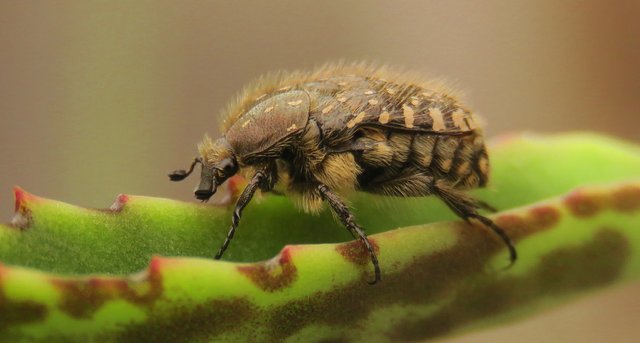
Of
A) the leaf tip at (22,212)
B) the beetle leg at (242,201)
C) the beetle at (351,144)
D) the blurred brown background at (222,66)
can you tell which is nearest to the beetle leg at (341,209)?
the beetle at (351,144)

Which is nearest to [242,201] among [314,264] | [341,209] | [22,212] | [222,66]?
[341,209]

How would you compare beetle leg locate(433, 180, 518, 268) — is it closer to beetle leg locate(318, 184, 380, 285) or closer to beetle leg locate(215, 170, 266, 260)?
beetle leg locate(318, 184, 380, 285)

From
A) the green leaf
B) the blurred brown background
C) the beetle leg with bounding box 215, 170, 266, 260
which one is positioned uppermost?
the green leaf

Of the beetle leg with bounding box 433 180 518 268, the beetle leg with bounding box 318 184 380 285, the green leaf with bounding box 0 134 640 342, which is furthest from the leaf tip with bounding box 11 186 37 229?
the beetle leg with bounding box 433 180 518 268

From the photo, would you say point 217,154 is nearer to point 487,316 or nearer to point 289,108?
point 289,108

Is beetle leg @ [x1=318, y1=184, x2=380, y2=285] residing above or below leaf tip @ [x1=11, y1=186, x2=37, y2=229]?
below

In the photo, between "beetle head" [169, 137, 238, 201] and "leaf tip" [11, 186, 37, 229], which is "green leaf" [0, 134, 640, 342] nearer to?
"leaf tip" [11, 186, 37, 229]

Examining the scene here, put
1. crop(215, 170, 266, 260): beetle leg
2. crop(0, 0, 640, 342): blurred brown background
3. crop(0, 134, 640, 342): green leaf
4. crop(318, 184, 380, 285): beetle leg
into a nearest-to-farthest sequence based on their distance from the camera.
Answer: crop(0, 134, 640, 342): green leaf, crop(215, 170, 266, 260): beetle leg, crop(318, 184, 380, 285): beetle leg, crop(0, 0, 640, 342): blurred brown background

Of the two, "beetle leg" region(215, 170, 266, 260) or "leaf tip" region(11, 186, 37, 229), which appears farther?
"beetle leg" region(215, 170, 266, 260)

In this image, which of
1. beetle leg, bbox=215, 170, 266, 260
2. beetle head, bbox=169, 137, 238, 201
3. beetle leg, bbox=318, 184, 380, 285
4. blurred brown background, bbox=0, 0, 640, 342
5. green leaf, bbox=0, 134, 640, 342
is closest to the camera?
green leaf, bbox=0, 134, 640, 342
